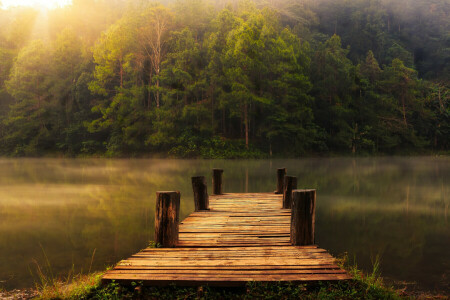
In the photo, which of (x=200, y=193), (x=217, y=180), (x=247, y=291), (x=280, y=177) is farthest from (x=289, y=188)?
(x=247, y=291)

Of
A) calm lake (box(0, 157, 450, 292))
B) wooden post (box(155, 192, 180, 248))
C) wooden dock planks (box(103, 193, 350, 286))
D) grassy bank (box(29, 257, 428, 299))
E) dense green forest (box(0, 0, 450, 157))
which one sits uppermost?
dense green forest (box(0, 0, 450, 157))

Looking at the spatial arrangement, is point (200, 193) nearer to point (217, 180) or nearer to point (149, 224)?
point (149, 224)

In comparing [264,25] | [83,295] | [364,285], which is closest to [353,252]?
[364,285]

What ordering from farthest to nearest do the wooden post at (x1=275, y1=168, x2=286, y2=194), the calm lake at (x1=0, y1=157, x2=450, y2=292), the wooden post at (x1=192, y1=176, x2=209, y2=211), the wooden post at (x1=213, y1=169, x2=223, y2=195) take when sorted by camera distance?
1. the wooden post at (x1=275, y1=168, x2=286, y2=194)
2. the wooden post at (x1=213, y1=169, x2=223, y2=195)
3. the wooden post at (x1=192, y1=176, x2=209, y2=211)
4. the calm lake at (x1=0, y1=157, x2=450, y2=292)

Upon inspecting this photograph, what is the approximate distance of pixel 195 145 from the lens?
34.9 m

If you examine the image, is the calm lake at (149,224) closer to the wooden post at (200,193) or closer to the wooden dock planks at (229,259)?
the wooden post at (200,193)

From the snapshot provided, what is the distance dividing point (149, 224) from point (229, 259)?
5072 mm

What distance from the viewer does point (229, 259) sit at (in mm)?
4723

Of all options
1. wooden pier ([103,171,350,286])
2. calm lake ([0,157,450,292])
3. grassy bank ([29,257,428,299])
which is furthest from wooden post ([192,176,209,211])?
grassy bank ([29,257,428,299])

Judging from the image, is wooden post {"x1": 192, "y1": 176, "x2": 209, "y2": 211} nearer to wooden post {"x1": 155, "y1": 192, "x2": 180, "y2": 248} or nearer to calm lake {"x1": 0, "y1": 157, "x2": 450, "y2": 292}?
calm lake {"x1": 0, "y1": 157, "x2": 450, "y2": 292}

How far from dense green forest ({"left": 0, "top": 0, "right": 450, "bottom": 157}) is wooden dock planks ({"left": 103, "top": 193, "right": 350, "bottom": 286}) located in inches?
1086

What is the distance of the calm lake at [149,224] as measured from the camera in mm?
6359

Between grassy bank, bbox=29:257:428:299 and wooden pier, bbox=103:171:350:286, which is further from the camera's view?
wooden pier, bbox=103:171:350:286

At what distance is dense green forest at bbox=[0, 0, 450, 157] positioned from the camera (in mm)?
35625
